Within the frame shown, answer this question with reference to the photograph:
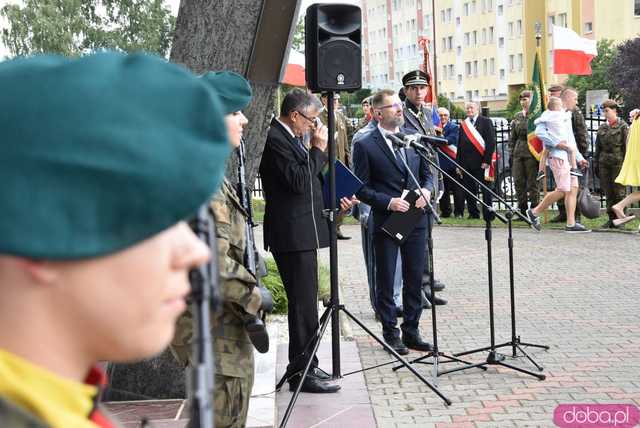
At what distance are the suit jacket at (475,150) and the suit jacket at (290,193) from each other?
1210 centimetres

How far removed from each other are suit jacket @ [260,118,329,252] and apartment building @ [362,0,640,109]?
6015cm

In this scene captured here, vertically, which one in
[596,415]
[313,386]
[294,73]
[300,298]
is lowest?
[596,415]

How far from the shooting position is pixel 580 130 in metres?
17.4

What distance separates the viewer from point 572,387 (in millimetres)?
7477

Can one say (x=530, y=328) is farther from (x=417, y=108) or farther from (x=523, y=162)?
(x=523, y=162)

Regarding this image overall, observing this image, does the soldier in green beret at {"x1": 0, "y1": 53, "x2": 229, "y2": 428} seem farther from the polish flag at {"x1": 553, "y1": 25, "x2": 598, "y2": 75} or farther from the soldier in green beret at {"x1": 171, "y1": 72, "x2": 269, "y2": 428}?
the polish flag at {"x1": 553, "y1": 25, "x2": 598, "y2": 75}

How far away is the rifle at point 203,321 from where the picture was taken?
133 centimetres

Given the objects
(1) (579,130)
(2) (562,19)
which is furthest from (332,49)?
(2) (562,19)

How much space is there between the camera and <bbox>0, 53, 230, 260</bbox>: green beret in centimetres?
109

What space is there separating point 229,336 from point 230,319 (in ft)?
0.24

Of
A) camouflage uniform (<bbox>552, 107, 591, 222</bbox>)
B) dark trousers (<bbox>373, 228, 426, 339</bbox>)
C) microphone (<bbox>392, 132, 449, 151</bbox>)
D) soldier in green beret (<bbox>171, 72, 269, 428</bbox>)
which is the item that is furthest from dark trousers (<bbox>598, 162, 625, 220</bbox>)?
soldier in green beret (<bbox>171, 72, 269, 428</bbox>)

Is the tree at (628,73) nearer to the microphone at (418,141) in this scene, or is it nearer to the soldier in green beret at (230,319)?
the microphone at (418,141)

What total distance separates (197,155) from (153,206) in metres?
0.08

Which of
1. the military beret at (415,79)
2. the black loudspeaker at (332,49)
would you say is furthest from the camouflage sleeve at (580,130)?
the black loudspeaker at (332,49)
